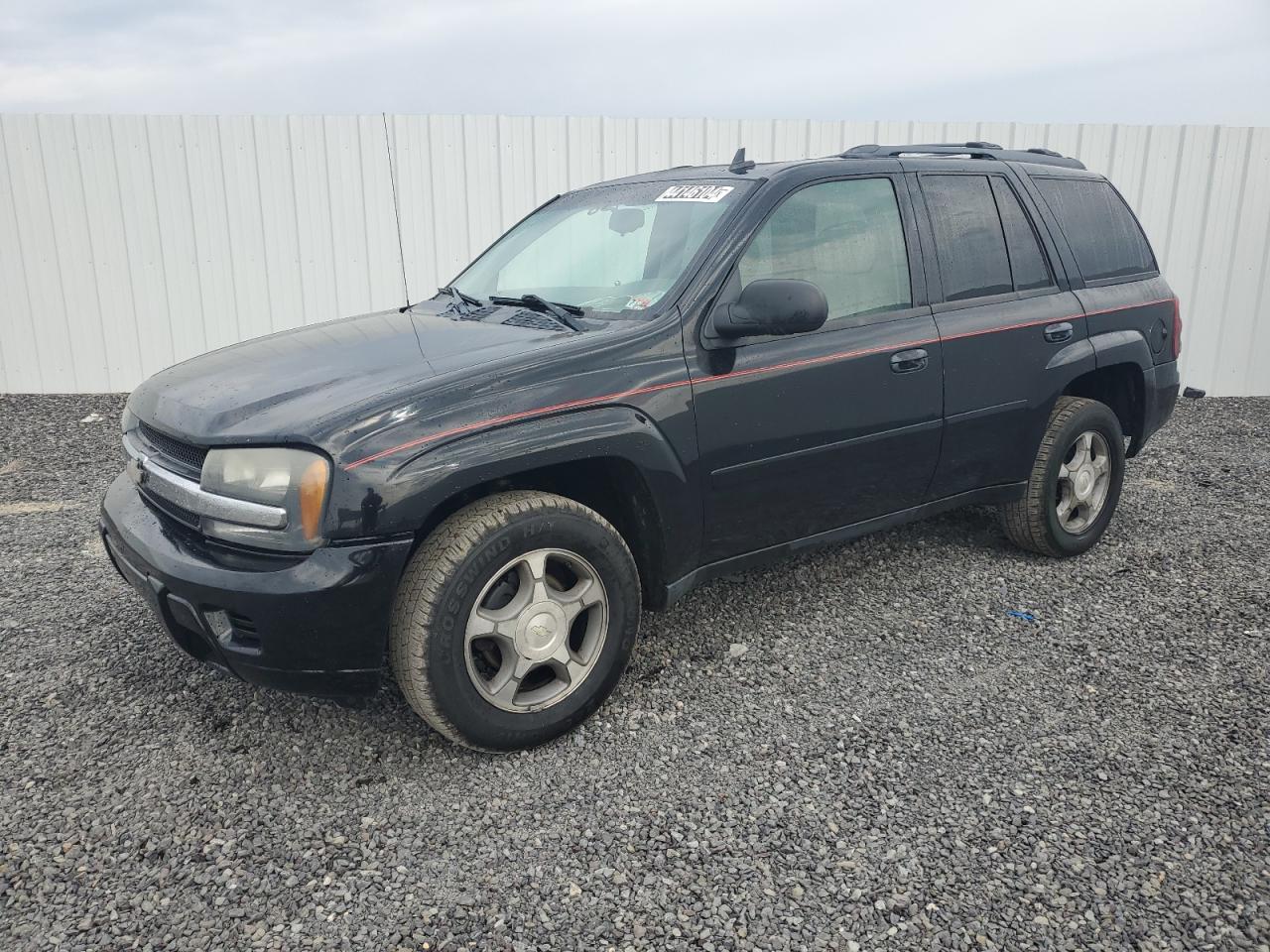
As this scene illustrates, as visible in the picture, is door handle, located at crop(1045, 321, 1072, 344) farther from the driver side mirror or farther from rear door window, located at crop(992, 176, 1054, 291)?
the driver side mirror

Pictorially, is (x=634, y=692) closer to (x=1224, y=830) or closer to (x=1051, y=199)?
(x=1224, y=830)

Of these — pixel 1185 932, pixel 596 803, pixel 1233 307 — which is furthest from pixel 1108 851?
pixel 1233 307

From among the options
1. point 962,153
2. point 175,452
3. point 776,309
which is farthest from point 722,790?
point 962,153

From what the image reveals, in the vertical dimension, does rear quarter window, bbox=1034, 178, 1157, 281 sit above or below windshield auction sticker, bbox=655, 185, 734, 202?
below

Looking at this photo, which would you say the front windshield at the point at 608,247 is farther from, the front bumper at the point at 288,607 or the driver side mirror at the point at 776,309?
the front bumper at the point at 288,607

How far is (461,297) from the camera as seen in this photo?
379 cm

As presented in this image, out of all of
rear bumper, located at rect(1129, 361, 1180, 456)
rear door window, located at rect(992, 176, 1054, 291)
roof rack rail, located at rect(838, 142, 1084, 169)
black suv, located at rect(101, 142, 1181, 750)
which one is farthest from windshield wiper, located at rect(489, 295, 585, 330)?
rear bumper, located at rect(1129, 361, 1180, 456)

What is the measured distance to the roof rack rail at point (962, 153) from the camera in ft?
12.5

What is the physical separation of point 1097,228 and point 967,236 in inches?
39.0

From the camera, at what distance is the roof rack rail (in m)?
3.80

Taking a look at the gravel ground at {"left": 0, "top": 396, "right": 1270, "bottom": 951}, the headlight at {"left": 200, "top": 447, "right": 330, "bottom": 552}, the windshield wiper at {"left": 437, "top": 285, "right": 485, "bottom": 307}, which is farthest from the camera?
the windshield wiper at {"left": 437, "top": 285, "right": 485, "bottom": 307}

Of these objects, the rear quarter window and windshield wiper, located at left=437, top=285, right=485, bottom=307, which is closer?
windshield wiper, located at left=437, top=285, right=485, bottom=307

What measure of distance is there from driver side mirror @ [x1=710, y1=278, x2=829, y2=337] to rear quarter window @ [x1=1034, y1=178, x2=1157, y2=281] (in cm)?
195

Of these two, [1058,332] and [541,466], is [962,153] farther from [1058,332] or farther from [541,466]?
[541,466]
